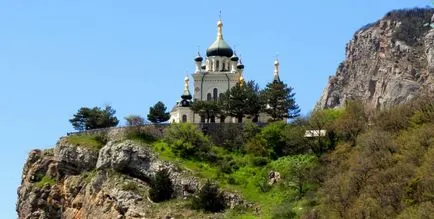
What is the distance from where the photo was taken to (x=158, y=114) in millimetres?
91625

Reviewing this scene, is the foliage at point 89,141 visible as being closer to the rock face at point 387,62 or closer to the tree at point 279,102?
the tree at point 279,102

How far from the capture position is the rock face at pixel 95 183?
74.2m

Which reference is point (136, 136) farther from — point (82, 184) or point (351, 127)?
point (351, 127)

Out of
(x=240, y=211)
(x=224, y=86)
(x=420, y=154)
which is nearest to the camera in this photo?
(x=420, y=154)

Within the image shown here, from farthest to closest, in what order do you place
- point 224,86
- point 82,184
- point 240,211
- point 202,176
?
1. point 224,86
2. point 82,184
3. point 202,176
4. point 240,211

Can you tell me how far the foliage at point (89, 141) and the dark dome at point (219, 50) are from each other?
67.7ft

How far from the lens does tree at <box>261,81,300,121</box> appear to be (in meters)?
88.0

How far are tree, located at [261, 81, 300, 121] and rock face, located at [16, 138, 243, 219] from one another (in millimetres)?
14513

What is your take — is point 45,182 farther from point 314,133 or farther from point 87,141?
point 314,133

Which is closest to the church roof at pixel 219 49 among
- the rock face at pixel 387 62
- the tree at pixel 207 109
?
the tree at pixel 207 109

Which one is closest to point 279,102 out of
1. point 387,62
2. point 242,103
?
point 242,103

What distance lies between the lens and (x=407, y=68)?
160875 millimetres

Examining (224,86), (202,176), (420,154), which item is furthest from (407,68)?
(420,154)

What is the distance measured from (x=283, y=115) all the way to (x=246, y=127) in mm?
7176
